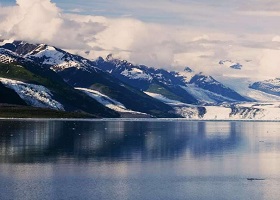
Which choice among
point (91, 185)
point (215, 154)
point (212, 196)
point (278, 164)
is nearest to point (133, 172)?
point (91, 185)

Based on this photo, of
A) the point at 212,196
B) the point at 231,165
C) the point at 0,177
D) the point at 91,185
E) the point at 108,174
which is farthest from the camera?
the point at 231,165

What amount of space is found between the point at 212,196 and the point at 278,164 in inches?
1470

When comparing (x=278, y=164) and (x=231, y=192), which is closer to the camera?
(x=231, y=192)

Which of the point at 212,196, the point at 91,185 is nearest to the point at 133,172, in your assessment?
the point at 91,185

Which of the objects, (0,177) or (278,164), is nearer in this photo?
(0,177)

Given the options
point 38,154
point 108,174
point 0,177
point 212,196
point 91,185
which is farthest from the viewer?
point 38,154

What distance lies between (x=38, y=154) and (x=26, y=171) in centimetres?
2537

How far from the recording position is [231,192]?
71.5 metres

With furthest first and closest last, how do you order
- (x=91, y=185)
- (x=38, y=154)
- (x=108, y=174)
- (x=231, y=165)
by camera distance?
(x=38, y=154), (x=231, y=165), (x=108, y=174), (x=91, y=185)

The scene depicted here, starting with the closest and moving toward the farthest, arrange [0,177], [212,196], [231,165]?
1. [212,196]
2. [0,177]
3. [231,165]

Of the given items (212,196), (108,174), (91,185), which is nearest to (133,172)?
(108,174)

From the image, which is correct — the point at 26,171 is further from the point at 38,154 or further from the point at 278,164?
the point at 278,164

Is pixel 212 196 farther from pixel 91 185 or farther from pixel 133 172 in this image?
pixel 133 172

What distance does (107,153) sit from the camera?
116 meters
